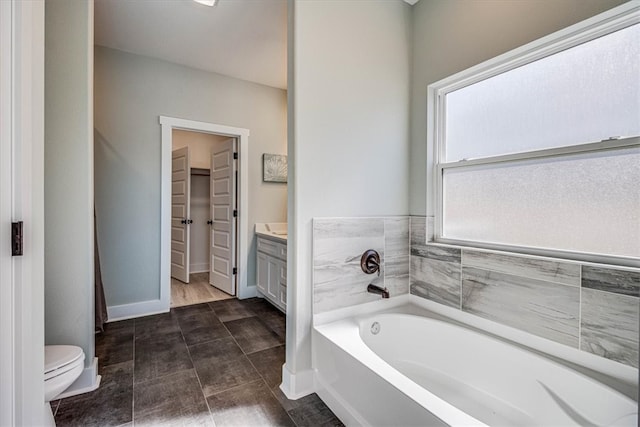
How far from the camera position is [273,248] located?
3102mm

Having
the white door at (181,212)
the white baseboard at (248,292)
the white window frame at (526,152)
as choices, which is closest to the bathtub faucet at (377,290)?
the white window frame at (526,152)

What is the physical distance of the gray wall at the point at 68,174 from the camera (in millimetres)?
1706

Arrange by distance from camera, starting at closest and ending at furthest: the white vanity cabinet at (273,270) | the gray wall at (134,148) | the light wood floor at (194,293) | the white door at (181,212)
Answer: the gray wall at (134,148) → the white vanity cabinet at (273,270) → the light wood floor at (194,293) → the white door at (181,212)

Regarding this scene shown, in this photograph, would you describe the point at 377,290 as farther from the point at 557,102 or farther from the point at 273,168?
the point at 273,168

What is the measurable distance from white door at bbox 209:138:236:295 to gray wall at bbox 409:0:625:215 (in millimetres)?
2273

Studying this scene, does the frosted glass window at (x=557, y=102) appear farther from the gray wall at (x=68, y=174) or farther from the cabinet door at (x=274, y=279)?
the gray wall at (x=68, y=174)

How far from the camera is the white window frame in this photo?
127 centimetres

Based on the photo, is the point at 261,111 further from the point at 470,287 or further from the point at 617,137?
the point at 617,137

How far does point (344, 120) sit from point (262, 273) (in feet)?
7.11

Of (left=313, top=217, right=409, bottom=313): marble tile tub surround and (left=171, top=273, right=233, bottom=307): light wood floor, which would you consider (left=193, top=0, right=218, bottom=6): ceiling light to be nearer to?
(left=313, top=217, right=409, bottom=313): marble tile tub surround

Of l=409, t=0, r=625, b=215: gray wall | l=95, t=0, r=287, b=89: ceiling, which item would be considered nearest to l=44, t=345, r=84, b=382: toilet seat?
l=409, t=0, r=625, b=215: gray wall

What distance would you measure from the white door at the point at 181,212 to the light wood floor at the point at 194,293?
0.12 m

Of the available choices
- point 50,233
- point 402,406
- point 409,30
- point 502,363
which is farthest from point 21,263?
point 409,30

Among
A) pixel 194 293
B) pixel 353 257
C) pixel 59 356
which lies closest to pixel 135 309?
pixel 194 293
